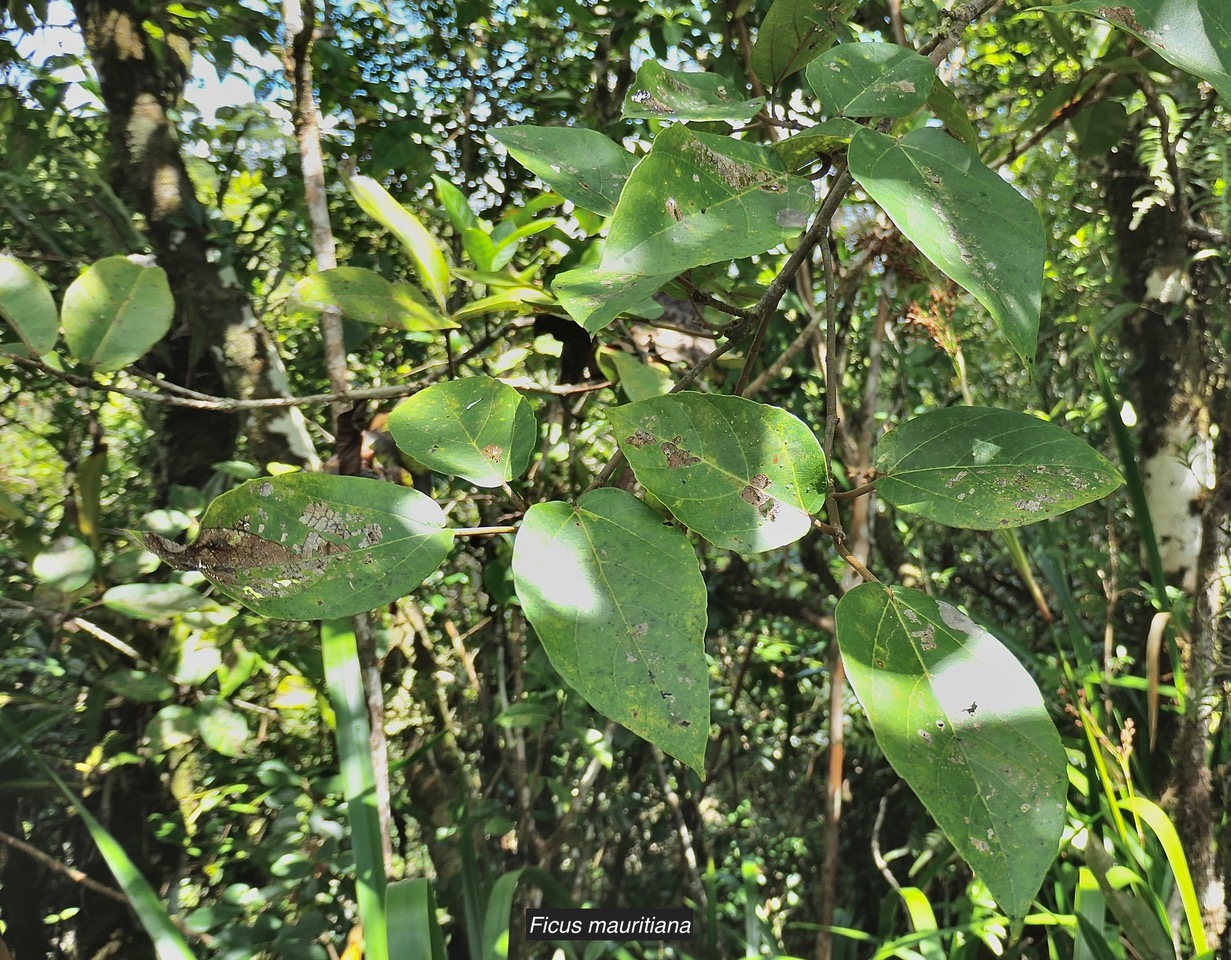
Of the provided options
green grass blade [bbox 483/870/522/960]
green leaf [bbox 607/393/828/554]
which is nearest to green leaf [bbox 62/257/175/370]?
green leaf [bbox 607/393/828/554]

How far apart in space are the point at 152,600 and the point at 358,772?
33cm

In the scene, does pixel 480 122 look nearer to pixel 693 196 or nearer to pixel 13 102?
pixel 13 102

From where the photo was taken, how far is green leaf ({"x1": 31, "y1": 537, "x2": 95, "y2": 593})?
2.38ft

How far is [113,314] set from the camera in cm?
44

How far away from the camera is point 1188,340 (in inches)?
43.9

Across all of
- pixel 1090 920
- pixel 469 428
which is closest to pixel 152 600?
pixel 469 428

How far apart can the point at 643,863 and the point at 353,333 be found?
1.17m

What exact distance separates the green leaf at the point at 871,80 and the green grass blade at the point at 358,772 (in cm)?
46

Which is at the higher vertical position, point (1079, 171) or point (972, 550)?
point (1079, 171)

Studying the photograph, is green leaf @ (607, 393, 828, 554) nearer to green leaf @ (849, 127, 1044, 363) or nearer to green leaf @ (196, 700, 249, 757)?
green leaf @ (849, 127, 1044, 363)

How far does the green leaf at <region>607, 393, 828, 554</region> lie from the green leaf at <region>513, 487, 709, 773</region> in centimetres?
2

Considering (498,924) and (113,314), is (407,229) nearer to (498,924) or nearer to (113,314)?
(113,314)

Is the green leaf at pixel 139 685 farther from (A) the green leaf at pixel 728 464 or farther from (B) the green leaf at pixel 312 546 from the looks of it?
(A) the green leaf at pixel 728 464

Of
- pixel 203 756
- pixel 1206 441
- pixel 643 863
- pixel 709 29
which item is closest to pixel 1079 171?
pixel 1206 441
